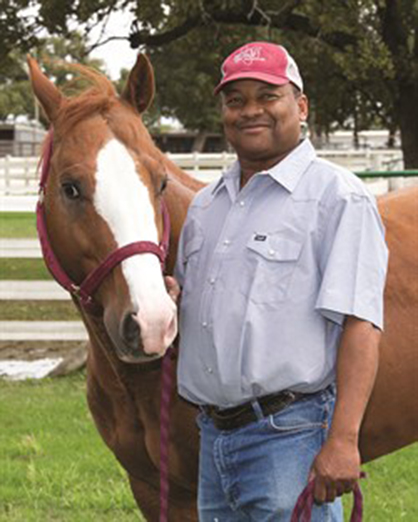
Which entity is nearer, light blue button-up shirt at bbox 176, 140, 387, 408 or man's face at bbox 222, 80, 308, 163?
light blue button-up shirt at bbox 176, 140, 387, 408

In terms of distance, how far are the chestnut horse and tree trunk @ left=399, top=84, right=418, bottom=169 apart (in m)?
10.6

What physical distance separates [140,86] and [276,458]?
1318 millimetres

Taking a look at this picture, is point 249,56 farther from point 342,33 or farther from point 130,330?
point 342,33

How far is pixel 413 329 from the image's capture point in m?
3.33

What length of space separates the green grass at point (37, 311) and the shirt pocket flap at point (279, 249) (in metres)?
7.00

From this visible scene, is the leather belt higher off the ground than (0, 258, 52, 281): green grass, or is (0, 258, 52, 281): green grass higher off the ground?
the leather belt

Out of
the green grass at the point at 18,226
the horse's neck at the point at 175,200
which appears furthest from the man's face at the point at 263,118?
the green grass at the point at 18,226

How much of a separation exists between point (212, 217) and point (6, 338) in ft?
18.6

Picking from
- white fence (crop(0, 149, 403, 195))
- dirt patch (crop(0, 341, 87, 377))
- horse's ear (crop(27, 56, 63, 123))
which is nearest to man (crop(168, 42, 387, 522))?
horse's ear (crop(27, 56, 63, 123))

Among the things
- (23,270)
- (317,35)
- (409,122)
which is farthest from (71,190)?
(409,122)

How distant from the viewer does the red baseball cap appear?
235 cm

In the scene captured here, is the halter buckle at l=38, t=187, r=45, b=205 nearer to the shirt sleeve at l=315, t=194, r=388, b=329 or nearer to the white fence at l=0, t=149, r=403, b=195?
the shirt sleeve at l=315, t=194, r=388, b=329

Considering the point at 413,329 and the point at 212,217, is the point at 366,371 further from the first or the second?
the point at 413,329

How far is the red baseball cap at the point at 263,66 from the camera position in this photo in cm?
235
